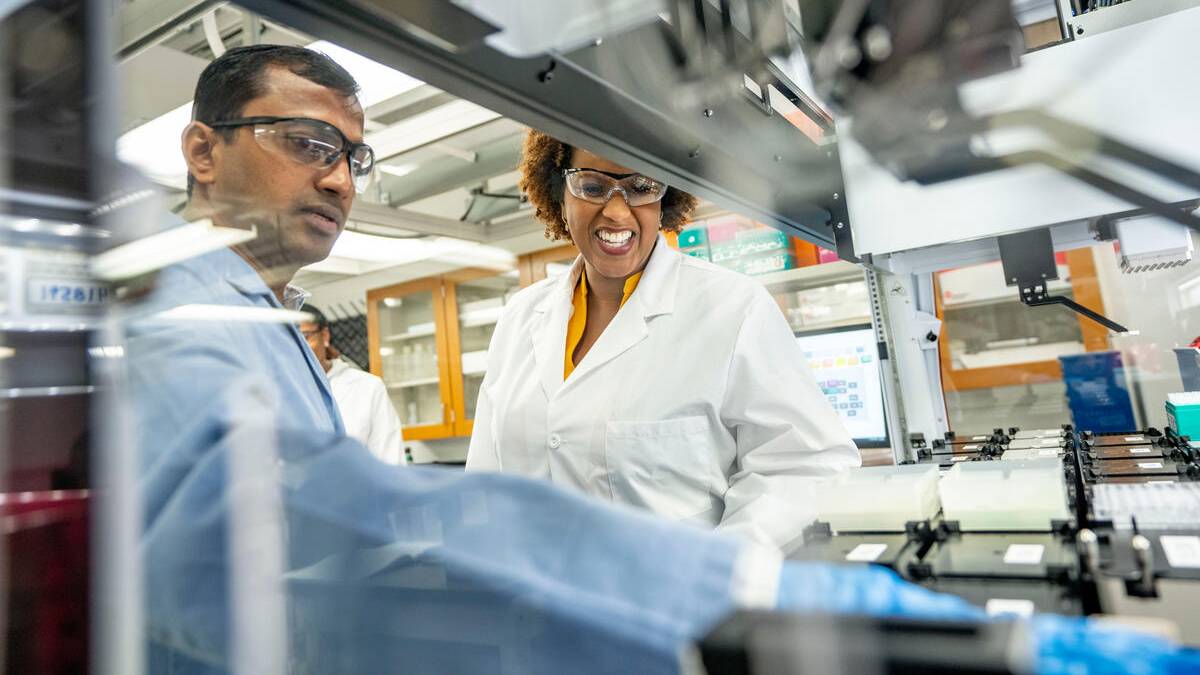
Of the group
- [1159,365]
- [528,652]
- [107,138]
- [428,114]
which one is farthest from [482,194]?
[1159,365]

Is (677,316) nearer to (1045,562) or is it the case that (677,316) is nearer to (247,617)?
(1045,562)

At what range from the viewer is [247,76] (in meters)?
0.80

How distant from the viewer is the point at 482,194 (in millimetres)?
2723

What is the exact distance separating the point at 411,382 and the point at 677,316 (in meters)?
3.01

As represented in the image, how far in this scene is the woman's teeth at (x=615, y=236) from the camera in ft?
4.78

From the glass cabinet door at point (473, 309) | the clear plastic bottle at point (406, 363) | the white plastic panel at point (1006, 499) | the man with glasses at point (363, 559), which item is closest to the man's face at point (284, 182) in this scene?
the man with glasses at point (363, 559)

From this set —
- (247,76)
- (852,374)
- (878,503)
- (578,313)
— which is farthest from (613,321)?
(852,374)

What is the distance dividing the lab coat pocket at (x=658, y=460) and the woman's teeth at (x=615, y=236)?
15.7 inches

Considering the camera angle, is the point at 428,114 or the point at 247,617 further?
the point at 428,114

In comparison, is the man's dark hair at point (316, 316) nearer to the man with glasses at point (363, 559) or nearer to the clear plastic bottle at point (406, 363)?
the man with glasses at point (363, 559)

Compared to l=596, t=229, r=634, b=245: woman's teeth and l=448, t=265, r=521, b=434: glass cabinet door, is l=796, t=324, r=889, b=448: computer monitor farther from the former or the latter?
l=448, t=265, r=521, b=434: glass cabinet door

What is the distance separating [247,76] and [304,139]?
10 centimetres

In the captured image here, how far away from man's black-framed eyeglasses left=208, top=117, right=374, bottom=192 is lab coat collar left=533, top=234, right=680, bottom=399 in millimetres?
634

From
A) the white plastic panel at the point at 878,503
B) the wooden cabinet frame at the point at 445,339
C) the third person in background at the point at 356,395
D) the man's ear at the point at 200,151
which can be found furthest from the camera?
the wooden cabinet frame at the point at 445,339
